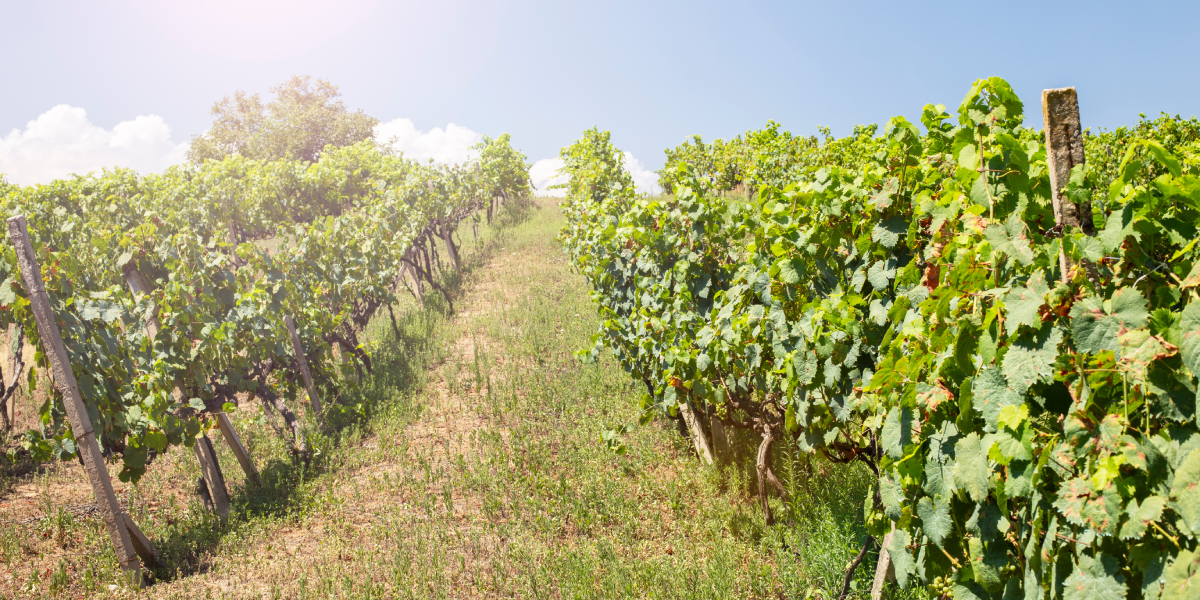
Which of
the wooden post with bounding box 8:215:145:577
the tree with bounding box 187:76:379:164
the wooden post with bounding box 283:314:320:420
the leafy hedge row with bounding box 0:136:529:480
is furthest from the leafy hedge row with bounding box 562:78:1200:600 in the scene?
the tree with bounding box 187:76:379:164

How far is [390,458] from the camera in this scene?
648 cm

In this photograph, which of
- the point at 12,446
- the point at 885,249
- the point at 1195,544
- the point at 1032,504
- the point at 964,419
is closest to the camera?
the point at 1195,544

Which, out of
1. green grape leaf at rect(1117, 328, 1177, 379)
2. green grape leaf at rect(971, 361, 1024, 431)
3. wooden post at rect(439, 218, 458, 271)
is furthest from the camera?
wooden post at rect(439, 218, 458, 271)

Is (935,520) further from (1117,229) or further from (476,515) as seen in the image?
(476,515)

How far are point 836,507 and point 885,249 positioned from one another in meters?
2.03

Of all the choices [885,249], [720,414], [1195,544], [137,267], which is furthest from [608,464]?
[137,267]

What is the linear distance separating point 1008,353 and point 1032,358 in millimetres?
54

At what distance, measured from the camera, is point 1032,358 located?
1.55 meters

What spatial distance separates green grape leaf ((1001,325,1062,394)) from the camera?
1.52m

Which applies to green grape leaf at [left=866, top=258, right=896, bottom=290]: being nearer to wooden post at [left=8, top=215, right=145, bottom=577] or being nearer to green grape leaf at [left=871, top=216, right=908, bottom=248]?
green grape leaf at [left=871, top=216, right=908, bottom=248]

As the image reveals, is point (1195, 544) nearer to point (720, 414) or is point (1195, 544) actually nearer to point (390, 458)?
point (720, 414)

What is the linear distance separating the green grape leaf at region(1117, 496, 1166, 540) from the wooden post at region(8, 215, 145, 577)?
19.0 feet

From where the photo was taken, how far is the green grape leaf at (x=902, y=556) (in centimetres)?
231

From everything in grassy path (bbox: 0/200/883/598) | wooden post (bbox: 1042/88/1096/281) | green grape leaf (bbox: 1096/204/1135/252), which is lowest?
grassy path (bbox: 0/200/883/598)
